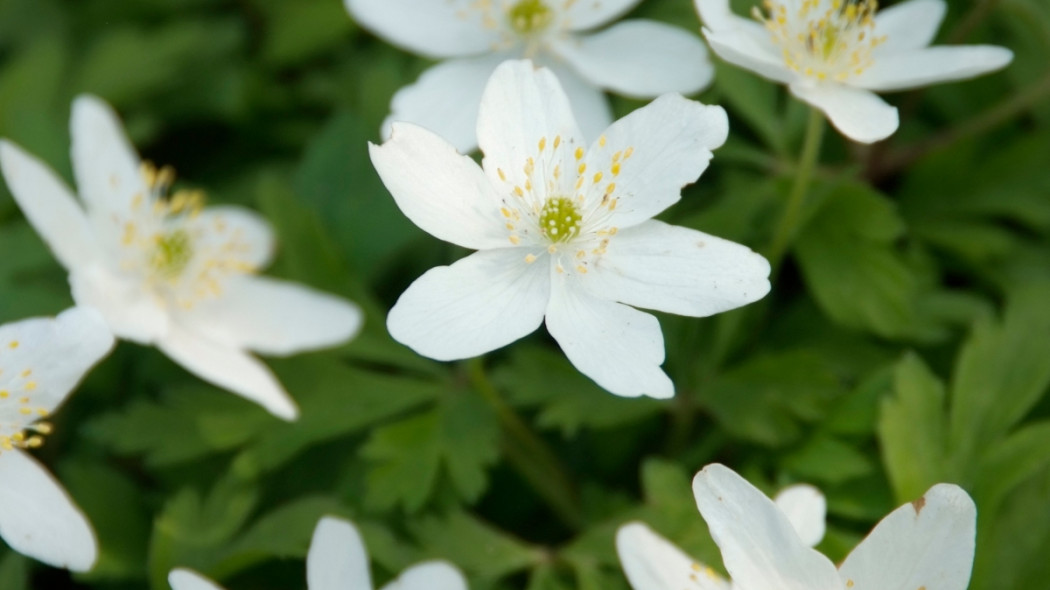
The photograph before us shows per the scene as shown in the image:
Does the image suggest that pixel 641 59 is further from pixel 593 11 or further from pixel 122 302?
pixel 122 302

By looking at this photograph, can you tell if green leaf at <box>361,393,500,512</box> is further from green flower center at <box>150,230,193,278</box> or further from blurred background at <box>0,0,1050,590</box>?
green flower center at <box>150,230,193,278</box>

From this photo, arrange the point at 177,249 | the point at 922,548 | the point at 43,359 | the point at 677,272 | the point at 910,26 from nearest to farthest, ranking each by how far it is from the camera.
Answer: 1. the point at 922,548
2. the point at 677,272
3. the point at 43,359
4. the point at 910,26
5. the point at 177,249

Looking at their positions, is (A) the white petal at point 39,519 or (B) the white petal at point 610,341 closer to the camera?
(B) the white petal at point 610,341

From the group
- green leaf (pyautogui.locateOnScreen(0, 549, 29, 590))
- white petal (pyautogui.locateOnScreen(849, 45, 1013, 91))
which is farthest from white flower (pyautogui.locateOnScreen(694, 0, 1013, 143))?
green leaf (pyautogui.locateOnScreen(0, 549, 29, 590))

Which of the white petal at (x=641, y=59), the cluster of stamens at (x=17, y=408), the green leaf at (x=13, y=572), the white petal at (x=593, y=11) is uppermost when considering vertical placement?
the white petal at (x=593, y=11)

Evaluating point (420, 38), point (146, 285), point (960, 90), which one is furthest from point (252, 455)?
point (960, 90)

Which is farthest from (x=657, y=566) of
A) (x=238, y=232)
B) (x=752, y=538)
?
(x=238, y=232)

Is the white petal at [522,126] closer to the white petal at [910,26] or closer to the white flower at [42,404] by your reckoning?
the white petal at [910,26]

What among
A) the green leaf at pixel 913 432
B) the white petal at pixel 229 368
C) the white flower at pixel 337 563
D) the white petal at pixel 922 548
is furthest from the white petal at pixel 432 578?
the green leaf at pixel 913 432
